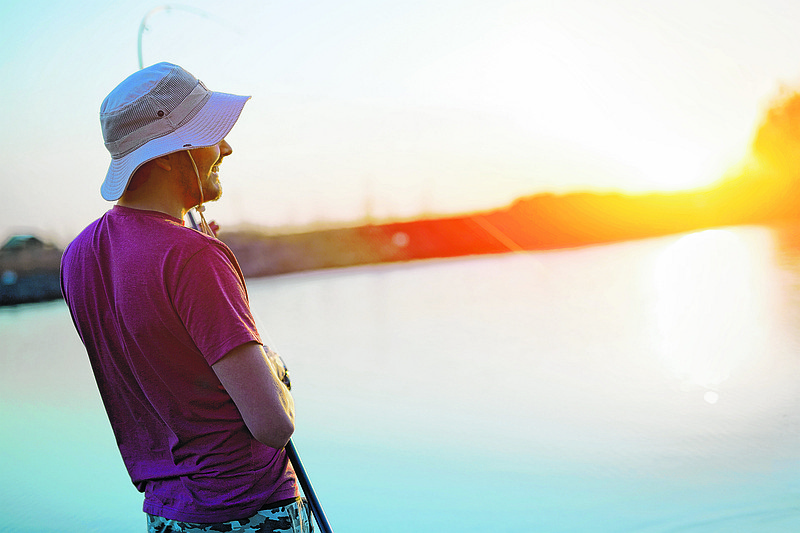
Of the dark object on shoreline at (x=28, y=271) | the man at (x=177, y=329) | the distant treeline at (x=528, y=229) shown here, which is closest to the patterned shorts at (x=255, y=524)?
the man at (x=177, y=329)

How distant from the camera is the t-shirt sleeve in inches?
31.1

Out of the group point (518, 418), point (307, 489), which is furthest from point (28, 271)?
point (307, 489)

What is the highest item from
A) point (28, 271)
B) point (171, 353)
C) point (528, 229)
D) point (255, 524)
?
point (528, 229)

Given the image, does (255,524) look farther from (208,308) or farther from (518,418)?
(518,418)

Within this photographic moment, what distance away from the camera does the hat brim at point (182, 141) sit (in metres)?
0.86

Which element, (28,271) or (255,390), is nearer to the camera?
(255,390)

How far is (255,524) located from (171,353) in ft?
0.93

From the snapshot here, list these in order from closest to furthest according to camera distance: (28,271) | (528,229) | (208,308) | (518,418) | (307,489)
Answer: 1. (208,308)
2. (307,489)
3. (518,418)
4. (28,271)
5. (528,229)

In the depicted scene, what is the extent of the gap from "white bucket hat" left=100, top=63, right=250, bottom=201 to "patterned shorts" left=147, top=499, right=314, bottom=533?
1.59 feet

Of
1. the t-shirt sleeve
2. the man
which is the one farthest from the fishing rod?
the t-shirt sleeve

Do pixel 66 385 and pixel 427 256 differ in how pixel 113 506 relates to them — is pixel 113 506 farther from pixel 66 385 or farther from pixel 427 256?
pixel 427 256

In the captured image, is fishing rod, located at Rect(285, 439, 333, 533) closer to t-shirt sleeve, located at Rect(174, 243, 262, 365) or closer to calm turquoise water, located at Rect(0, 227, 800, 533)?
t-shirt sleeve, located at Rect(174, 243, 262, 365)

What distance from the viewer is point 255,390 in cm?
82

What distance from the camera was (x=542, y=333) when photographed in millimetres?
5211
